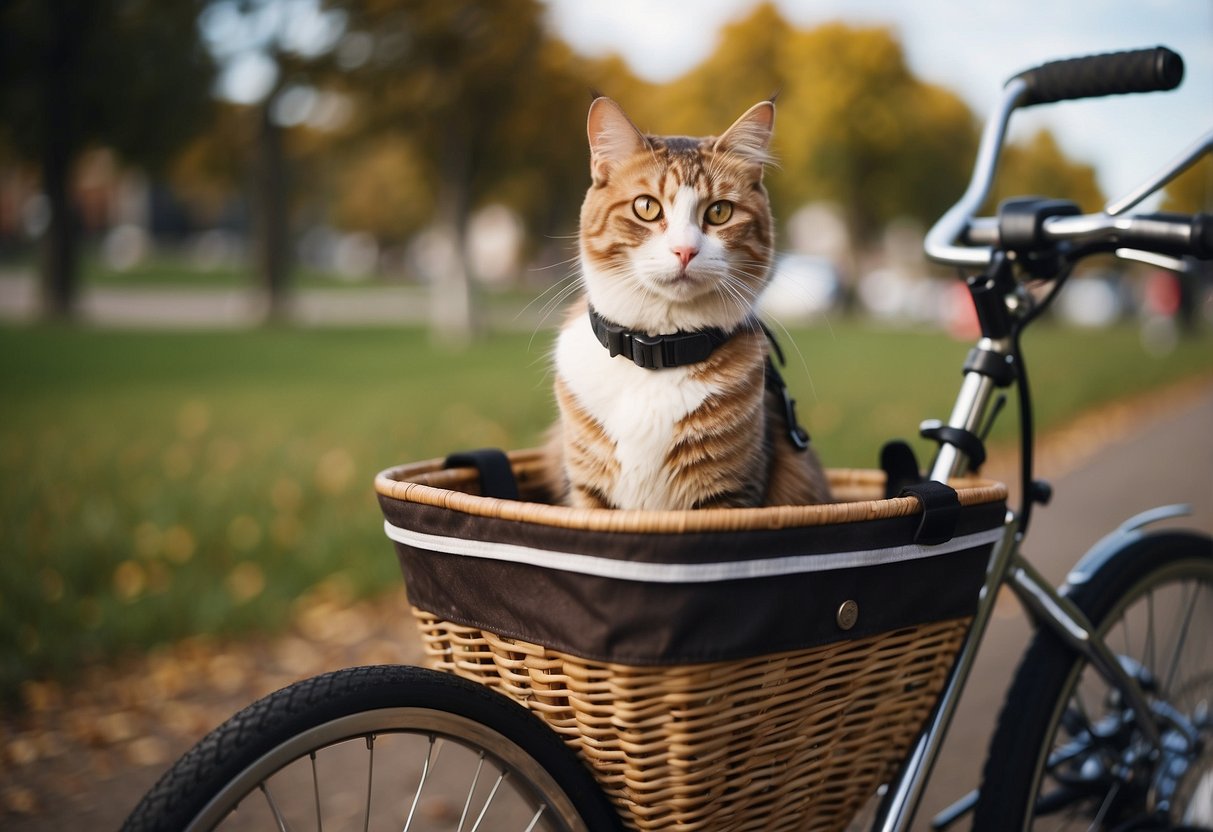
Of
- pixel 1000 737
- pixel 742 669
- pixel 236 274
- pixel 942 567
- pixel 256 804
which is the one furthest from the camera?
pixel 236 274

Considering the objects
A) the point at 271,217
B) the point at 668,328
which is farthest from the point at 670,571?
the point at 271,217

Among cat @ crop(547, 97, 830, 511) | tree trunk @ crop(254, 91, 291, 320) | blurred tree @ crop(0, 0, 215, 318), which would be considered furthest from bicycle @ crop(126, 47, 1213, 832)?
tree trunk @ crop(254, 91, 291, 320)

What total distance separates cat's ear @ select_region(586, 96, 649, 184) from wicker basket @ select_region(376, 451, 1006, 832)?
2.14 ft

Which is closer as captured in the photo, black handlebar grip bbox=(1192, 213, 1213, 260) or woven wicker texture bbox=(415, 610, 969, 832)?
woven wicker texture bbox=(415, 610, 969, 832)

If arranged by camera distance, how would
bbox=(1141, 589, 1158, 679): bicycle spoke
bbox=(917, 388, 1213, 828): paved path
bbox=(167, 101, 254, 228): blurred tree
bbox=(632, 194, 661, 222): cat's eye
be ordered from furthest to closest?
bbox=(167, 101, 254, 228): blurred tree
bbox=(917, 388, 1213, 828): paved path
bbox=(1141, 589, 1158, 679): bicycle spoke
bbox=(632, 194, 661, 222): cat's eye

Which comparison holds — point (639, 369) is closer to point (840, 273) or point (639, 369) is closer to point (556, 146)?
point (556, 146)

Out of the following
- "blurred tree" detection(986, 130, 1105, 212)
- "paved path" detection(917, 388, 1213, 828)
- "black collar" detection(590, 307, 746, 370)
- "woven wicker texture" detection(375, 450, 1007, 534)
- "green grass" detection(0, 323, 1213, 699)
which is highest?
"blurred tree" detection(986, 130, 1105, 212)

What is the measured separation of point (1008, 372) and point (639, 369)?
69 cm

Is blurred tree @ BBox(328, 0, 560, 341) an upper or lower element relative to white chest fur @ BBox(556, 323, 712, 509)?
upper

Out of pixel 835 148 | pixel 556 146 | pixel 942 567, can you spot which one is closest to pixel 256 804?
pixel 942 567

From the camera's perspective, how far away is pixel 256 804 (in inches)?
104

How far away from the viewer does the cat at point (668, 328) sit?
1602mm

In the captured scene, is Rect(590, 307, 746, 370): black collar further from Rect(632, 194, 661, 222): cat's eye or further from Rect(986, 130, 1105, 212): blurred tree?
Rect(986, 130, 1105, 212): blurred tree

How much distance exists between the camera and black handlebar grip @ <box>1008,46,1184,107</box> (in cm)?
167
